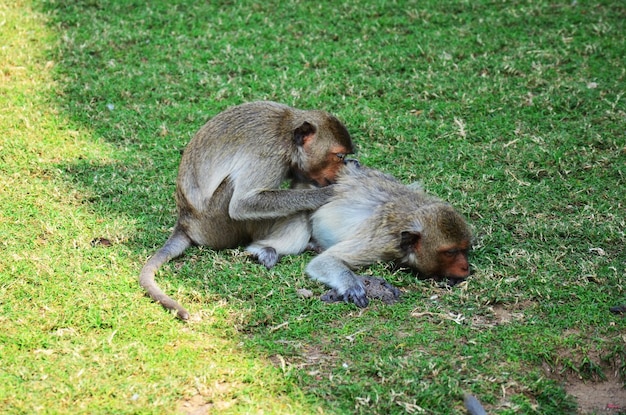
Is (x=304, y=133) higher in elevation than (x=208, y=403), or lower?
higher

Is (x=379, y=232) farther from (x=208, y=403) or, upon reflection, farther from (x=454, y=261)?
(x=208, y=403)

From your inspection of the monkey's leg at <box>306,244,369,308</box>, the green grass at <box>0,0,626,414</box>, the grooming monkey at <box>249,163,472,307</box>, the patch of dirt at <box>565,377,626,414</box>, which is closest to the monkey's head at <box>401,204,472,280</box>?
the grooming monkey at <box>249,163,472,307</box>

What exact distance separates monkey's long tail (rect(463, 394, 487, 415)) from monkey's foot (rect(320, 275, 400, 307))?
46.5 inches

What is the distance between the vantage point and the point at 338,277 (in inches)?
219

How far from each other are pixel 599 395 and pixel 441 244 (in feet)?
4.95

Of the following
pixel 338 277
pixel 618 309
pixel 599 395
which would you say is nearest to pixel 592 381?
pixel 599 395

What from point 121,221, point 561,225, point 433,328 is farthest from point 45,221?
point 561,225

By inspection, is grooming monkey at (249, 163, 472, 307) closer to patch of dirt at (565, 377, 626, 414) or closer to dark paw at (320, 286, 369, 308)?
dark paw at (320, 286, 369, 308)

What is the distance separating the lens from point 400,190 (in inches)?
248

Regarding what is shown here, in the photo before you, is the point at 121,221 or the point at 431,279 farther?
the point at 121,221

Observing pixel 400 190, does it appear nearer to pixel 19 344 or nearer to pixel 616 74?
pixel 19 344

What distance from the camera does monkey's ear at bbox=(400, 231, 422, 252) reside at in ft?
18.9

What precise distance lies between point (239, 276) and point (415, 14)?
5.35 m

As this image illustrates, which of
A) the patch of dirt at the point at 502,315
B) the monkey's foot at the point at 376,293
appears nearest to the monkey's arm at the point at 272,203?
the monkey's foot at the point at 376,293
